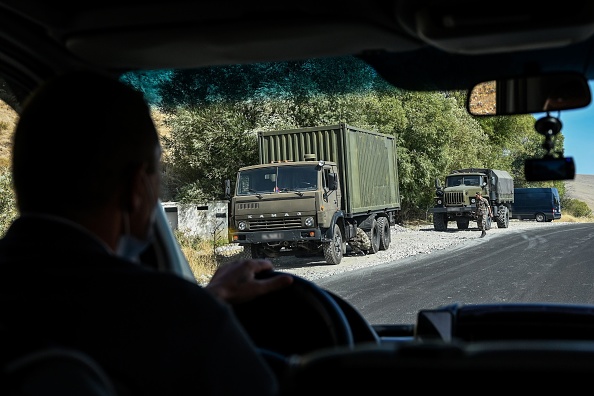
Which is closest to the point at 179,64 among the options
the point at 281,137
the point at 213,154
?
the point at 281,137

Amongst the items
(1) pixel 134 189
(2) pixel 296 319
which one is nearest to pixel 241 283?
(2) pixel 296 319

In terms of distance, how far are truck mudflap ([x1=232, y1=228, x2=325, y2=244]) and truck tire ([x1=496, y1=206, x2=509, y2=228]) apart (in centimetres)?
1482

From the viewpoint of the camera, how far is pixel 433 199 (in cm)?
3138

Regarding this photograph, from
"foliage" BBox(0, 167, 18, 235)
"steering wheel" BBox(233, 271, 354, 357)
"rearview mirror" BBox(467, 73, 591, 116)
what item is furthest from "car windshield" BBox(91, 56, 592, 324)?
"foliage" BBox(0, 167, 18, 235)

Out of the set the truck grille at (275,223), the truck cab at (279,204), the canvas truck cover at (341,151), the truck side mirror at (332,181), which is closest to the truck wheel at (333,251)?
the truck cab at (279,204)

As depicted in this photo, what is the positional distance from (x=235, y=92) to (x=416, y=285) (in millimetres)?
8320

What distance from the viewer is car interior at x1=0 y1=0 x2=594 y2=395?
2266 millimetres

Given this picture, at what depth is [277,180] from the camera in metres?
18.0

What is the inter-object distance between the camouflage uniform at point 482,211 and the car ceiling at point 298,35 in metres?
23.2

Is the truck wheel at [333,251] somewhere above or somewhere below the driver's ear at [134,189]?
below

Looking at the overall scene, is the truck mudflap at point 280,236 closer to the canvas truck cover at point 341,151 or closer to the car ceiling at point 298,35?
the canvas truck cover at point 341,151

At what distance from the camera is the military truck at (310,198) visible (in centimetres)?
1798

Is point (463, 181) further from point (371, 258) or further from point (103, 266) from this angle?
point (103, 266)

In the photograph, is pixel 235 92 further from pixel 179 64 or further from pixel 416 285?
pixel 416 285
